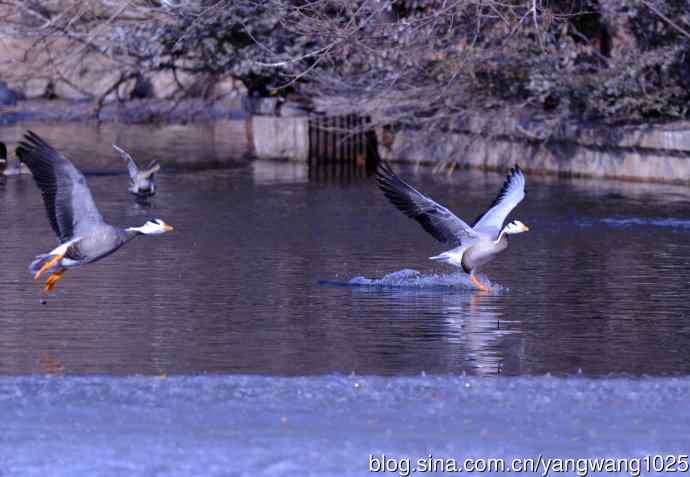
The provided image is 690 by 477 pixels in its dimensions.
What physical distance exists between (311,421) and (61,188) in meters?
4.47

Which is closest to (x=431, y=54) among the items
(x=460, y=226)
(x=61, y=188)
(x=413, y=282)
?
(x=413, y=282)

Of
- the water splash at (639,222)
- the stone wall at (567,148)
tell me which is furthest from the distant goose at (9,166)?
the water splash at (639,222)

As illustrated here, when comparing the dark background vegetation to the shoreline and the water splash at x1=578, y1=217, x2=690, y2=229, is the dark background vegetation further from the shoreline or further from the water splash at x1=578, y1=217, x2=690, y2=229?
the water splash at x1=578, y1=217, x2=690, y2=229

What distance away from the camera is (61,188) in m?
Answer: 11.9

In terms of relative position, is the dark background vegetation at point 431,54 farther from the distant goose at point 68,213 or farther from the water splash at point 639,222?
the distant goose at point 68,213

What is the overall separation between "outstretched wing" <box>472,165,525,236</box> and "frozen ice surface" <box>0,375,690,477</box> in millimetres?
4368

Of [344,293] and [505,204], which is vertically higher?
[505,204]

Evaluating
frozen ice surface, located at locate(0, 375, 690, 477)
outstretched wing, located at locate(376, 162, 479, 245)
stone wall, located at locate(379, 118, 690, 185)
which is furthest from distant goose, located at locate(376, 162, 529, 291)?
stone wall, located at locate(379, 118, 690, 185)

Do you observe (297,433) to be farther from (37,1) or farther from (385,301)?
(37,1)

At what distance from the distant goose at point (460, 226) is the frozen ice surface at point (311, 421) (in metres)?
3.93

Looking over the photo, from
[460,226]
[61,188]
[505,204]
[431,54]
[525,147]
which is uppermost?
[431,54]

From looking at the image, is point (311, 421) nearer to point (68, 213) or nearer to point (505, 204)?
point (68, 213)

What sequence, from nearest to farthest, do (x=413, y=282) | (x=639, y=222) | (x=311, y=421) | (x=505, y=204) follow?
(x=311, y=421) → (x=413, y=282) → (x=505, y=204) → (x=639, y=222)

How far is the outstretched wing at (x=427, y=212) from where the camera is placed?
13398 mm
